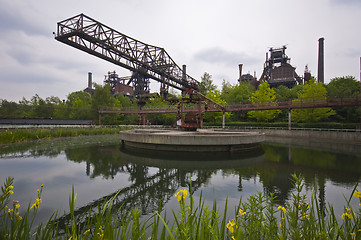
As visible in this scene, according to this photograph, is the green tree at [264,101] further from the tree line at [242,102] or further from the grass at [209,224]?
the grass at [209,224]

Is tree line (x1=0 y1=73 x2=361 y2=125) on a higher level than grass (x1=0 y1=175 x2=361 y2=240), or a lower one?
higher

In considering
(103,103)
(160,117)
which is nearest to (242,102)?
(160,117)

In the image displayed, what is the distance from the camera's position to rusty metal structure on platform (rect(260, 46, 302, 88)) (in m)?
69.2

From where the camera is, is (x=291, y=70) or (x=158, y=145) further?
(x=291, y=70)

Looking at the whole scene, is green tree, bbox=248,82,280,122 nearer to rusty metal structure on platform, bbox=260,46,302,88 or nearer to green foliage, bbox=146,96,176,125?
green foliage, bbox=146,96,176,125

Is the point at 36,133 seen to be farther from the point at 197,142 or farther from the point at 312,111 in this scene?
the point at 312,111

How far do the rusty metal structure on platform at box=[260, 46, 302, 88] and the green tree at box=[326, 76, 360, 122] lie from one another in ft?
88.5

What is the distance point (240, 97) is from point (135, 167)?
4274 centimetres

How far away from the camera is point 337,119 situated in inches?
1341

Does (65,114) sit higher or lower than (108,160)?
higher

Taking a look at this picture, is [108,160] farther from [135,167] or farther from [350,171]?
[350,171]

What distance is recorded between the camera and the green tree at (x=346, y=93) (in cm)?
3178

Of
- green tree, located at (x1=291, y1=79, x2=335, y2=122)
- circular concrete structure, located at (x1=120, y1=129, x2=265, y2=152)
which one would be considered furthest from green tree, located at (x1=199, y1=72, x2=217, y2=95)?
circular concrete structure, located at (x1=120, y1=129, x2=265, y2=152)

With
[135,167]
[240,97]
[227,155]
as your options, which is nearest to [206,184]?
[135,167]
